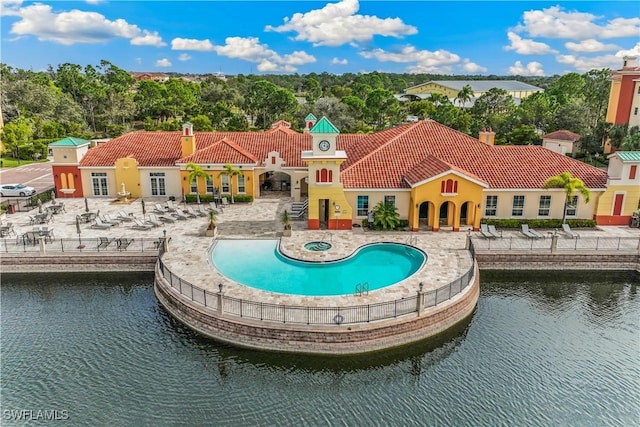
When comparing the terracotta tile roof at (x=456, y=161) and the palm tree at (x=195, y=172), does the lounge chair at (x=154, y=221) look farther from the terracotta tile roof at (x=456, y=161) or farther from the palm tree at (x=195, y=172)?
the terracotta tile roof at (x=456, y=161)

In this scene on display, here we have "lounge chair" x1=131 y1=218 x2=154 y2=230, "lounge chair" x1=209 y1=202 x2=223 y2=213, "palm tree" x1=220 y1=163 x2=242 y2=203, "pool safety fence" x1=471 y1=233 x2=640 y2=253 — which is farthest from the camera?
"palm tree" x1=220 y1=163 x2=242 y2=203

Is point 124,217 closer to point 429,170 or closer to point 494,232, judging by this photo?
point 429,170

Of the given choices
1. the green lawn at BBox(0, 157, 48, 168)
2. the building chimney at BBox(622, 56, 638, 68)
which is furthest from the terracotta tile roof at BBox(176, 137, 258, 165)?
the building chimney at BBox(622, 56, 638, 68)

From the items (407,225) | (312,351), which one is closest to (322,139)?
(407,225)

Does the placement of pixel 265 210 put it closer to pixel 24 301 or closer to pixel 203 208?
pixel 203 208

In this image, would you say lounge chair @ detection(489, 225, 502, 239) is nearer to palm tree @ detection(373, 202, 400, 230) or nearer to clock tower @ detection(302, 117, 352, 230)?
palm tree @ detection(373, 202, 400, 230)

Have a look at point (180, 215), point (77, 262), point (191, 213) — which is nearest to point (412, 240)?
point (191, 213)

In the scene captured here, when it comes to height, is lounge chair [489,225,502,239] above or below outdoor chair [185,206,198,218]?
below
